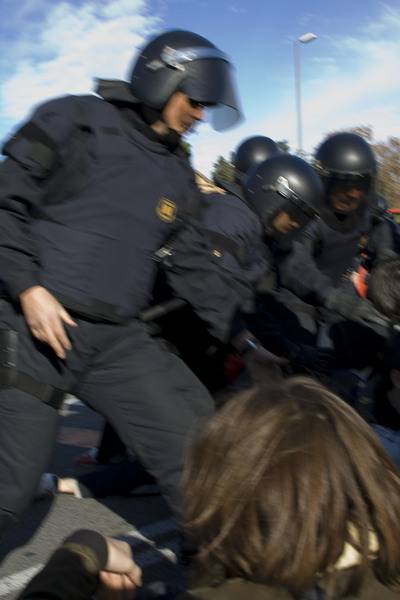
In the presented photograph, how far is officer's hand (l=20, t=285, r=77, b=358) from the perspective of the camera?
246cm

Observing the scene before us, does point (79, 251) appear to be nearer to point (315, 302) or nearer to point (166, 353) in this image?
point (166, 353)

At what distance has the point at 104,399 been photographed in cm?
272

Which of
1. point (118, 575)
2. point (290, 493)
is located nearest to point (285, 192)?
point (118, 575)

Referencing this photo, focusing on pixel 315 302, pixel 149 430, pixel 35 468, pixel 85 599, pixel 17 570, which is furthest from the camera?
pixel 315 302

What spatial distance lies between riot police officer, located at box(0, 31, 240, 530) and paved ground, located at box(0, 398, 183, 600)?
2.37 ft

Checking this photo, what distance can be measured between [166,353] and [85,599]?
4.39ft

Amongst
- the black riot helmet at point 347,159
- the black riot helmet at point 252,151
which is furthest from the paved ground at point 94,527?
the black riot helmet at point 252,151

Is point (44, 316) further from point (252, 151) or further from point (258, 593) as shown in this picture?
point (252, 151)

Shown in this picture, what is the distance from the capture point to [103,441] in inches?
174

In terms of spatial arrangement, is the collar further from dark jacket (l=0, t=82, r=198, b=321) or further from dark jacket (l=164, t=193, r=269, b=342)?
dark jacket (l=164, t=193, r=269, b=342)

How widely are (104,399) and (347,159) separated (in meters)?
2.90

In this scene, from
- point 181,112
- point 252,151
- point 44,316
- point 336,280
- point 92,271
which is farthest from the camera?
point 252,151

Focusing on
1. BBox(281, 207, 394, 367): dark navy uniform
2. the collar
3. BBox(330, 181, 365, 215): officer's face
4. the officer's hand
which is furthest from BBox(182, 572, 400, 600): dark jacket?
BBox(330, 181, 365, 215): officer's face

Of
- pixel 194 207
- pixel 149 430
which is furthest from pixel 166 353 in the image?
pixel 194 207
